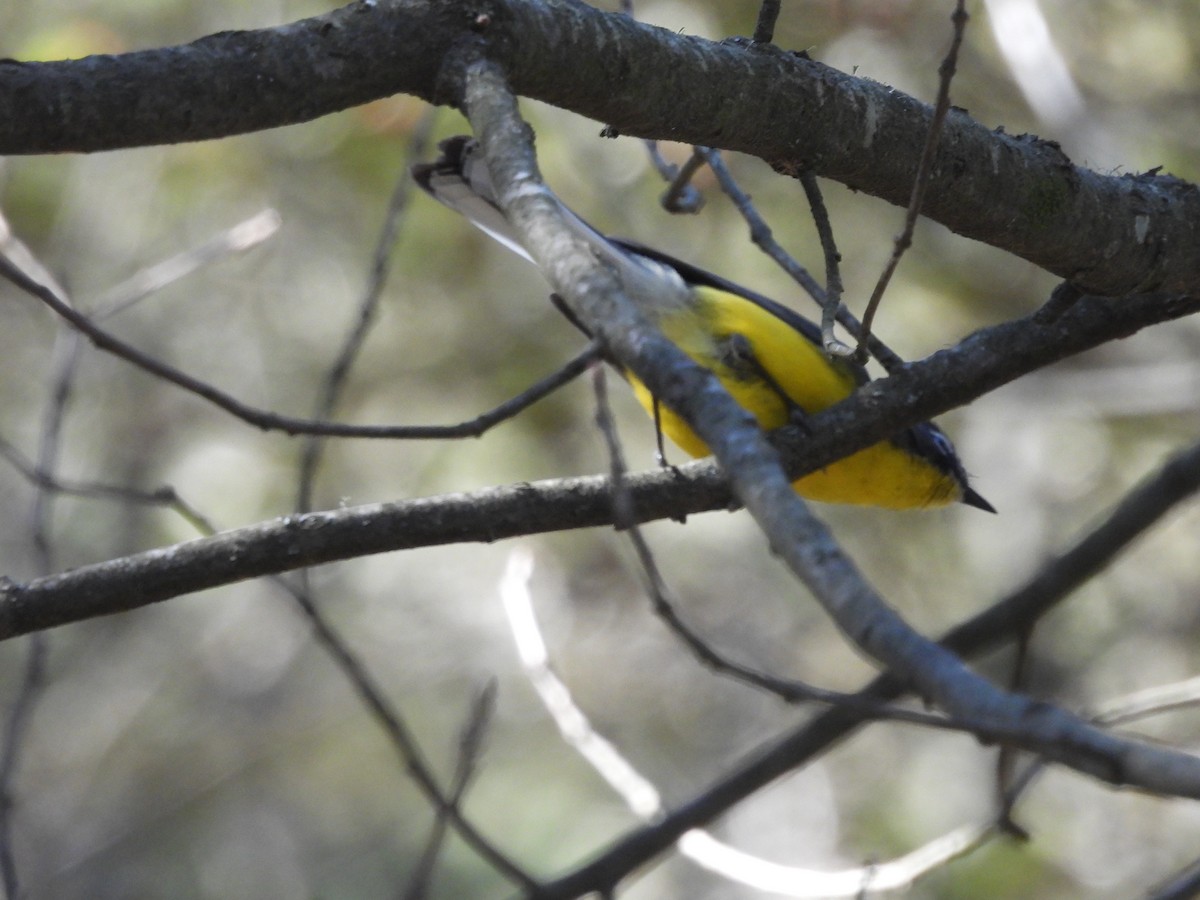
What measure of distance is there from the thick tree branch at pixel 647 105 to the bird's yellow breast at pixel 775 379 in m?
1.09

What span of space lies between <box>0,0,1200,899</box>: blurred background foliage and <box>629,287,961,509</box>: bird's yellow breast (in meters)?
3.17

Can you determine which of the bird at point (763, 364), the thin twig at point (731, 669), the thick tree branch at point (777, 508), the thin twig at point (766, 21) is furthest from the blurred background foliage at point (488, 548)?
the thick tree branch at point (777, 508)

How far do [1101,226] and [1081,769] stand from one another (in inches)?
57.4

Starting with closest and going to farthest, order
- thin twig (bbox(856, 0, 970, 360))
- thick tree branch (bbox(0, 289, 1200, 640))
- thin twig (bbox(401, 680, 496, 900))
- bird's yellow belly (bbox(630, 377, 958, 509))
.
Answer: thin twig (bbox(856, 0, 970, 360)) → thick tree branch (bbox(0, 289, 1200, 640)) → thin twig (bbox(401, 680, 496, 900)) → bird's yellow belly (bbox(630, 377, 958, 509))

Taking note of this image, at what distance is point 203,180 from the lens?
6.72m

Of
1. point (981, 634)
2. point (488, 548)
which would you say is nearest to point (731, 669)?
point (981, 634)

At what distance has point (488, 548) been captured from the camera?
25.3 ft

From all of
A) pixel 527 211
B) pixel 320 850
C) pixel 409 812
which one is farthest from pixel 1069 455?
pixel 527 211

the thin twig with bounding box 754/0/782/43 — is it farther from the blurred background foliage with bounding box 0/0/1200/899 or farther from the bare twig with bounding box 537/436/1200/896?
the blurred background foliage with bounding box 0/0/1200/899

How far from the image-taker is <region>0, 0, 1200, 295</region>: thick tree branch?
1.46 metres

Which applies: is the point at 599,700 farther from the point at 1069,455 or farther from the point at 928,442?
the point at 928,442

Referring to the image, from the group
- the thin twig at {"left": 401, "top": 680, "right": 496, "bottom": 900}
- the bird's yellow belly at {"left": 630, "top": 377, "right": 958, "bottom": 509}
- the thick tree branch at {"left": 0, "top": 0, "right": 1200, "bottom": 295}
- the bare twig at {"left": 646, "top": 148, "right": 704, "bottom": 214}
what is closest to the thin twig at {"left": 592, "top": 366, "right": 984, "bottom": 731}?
the thick tree branch at {"left": 0, "top": 0, "right": 1200, "bottom": 295}

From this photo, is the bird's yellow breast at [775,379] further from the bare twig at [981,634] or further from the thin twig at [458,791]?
A: the thin twig at [458,791]

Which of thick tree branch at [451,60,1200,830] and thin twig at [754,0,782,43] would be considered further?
thin twig at [754,0,782,43]
